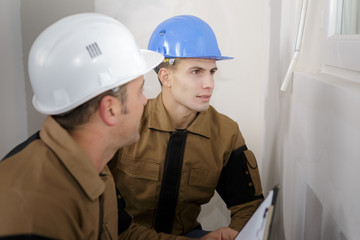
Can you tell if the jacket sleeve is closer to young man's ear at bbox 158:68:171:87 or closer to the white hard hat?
young man's ear at bbox 158:68:171:87

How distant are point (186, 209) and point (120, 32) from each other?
84 centimetres

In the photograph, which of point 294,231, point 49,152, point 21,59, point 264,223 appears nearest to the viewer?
point 264,223

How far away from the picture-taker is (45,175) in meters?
0.79

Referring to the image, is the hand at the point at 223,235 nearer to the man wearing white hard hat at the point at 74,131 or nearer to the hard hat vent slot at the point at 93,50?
the man wearing white hard hat at the point at 74,131

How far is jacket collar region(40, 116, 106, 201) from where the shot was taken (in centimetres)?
84

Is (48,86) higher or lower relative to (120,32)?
lower

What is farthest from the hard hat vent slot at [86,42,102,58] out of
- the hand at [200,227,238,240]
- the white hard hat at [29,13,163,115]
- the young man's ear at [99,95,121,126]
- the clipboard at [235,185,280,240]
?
the hand at [200,227,238,240]

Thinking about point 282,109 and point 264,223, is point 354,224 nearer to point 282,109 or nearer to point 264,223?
point 264,223

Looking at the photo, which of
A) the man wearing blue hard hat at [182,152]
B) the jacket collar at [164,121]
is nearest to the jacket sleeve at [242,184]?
the man wearing blue hard hat at [182,152]

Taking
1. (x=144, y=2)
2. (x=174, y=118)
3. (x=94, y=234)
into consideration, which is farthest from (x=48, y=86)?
(x=144, y=2)

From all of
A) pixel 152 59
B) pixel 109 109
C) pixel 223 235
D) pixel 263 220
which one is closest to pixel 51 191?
pixel 109 109

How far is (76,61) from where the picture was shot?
91cm

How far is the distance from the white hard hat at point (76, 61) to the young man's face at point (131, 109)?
36mm

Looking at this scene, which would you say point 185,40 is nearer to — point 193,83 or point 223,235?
point 193,83
